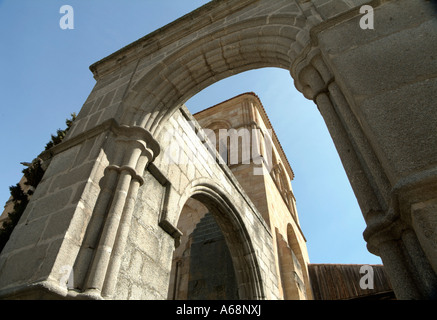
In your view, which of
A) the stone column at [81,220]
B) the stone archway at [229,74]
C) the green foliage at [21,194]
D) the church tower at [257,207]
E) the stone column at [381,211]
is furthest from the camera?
the church tower at [257,207]

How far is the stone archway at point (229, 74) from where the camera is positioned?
55.7 inches

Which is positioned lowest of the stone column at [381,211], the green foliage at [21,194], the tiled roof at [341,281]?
the stone column at [381,211]

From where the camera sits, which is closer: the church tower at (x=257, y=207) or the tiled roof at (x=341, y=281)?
the church tower at (x=257, y=207)

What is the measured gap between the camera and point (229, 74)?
4.09 m

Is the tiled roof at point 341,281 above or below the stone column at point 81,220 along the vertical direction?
above

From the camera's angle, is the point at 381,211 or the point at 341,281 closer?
the point at 381,211

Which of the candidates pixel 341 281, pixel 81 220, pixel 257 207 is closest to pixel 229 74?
pixel 81 220

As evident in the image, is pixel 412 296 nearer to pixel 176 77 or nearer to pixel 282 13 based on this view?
pixel 282 13

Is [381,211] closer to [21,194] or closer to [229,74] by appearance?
[229,74]

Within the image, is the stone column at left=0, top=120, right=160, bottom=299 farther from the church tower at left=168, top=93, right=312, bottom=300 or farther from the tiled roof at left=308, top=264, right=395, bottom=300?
the tiled roof at left=308, top=264, right=395, bottom=300

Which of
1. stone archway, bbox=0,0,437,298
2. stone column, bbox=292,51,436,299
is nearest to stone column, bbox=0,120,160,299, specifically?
stone archway, bbox=0,0,437,298

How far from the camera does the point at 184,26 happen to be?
4422mm

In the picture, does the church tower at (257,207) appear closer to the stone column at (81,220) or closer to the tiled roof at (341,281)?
the tiled roof at (341,281)

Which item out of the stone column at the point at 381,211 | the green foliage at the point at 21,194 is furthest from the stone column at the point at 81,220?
the stone column at the point at 381,211
